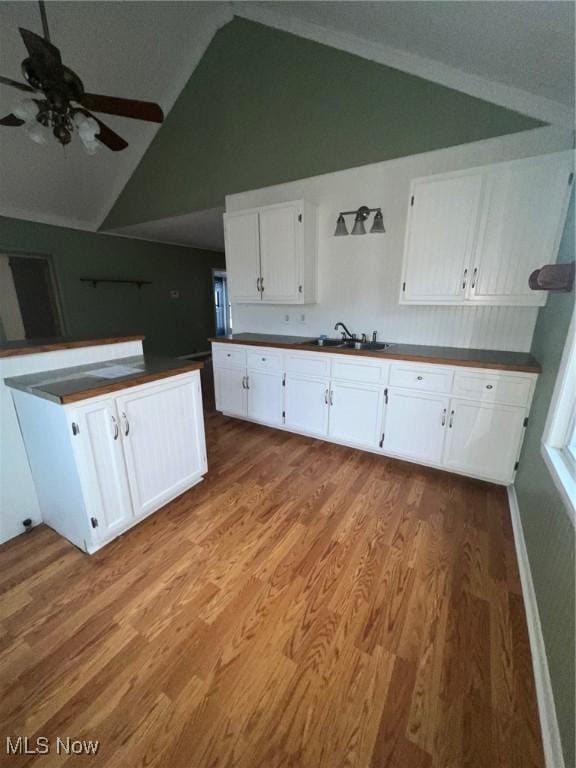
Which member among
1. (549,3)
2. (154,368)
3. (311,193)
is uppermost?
(549,3)

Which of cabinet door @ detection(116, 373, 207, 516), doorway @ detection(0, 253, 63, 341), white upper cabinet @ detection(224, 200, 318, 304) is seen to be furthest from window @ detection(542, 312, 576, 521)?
doorway @ detection(0, 253, 63, 341)

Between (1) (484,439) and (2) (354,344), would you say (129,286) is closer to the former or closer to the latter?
(2) (354,344)

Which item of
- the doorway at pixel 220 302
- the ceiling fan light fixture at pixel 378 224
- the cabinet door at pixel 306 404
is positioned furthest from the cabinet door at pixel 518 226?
the doorway at pixel 220 302

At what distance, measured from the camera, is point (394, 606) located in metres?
1.41

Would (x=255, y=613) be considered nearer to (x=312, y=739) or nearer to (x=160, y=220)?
(x=312, y=739)

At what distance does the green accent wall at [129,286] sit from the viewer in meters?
4.50

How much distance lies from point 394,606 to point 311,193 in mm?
3400

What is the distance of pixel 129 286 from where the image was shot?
17.9 feet

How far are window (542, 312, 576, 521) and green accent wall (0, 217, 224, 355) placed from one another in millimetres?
5760

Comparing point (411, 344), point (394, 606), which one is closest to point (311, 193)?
point (411, 344)

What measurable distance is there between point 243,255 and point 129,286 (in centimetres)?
329

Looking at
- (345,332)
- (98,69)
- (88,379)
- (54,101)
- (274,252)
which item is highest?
(98,69)

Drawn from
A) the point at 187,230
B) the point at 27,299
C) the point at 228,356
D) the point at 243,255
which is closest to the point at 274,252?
the point at 243,255

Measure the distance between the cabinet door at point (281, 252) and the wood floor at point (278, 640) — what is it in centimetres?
202
